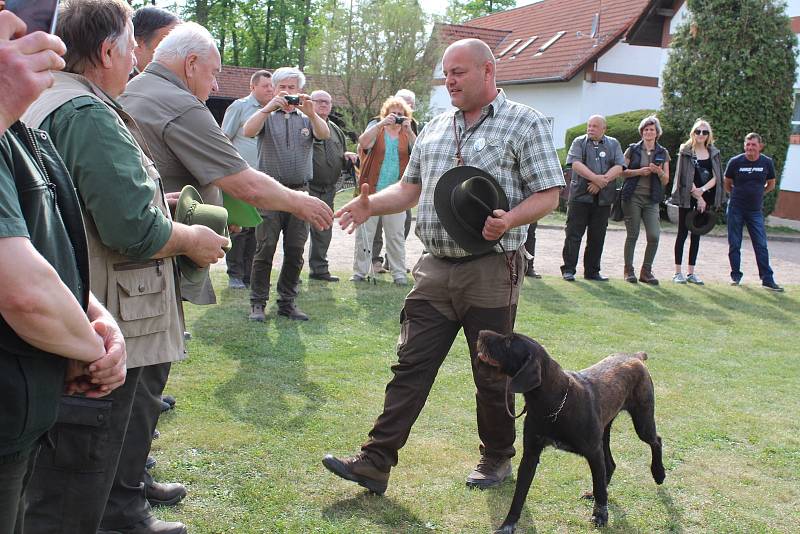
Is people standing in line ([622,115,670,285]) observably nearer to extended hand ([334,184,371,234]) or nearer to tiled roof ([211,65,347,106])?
extended hand ([334,184,371,234])

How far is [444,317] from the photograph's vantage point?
14.3 feet

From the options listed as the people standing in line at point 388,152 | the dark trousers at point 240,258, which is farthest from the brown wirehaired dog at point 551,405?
the dark trousers at point 240,258

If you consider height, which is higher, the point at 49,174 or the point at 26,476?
the point at 49,174

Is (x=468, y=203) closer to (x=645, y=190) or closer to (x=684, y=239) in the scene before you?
(x=645, y=190)

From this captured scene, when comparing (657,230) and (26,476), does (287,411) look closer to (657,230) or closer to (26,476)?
(26,476)

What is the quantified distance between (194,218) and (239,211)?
28.5 inches

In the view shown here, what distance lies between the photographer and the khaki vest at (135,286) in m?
2.77

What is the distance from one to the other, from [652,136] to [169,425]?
892 cm

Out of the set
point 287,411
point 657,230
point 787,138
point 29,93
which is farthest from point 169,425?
point 787,138

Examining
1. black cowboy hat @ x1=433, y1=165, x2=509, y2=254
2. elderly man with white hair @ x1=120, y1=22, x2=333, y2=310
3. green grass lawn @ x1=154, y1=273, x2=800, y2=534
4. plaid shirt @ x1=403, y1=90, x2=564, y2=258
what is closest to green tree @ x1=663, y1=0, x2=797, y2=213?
green grass lawn @ x1=154, y1=273, x2=800, y2=534

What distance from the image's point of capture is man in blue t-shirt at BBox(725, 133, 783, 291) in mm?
11664

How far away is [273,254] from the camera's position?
25.9 ft

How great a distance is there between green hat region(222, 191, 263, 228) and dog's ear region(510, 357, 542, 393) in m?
1.48

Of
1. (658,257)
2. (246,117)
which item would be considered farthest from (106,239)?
(658,257)
